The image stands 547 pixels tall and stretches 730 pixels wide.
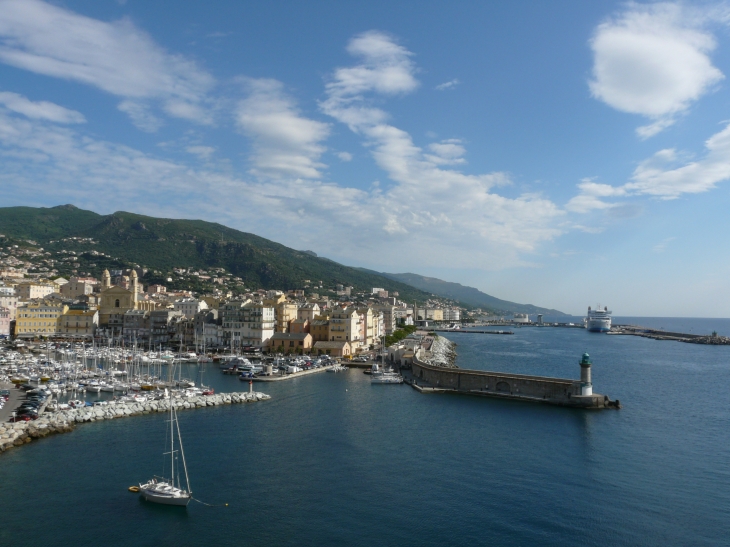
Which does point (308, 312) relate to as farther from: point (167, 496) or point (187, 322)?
point (167, 496)

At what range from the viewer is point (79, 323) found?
6088 cm

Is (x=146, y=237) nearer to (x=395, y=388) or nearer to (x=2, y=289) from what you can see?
(x=2, y=289)

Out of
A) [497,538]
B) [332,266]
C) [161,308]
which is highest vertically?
[332,266]

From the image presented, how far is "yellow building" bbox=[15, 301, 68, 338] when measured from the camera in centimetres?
5884

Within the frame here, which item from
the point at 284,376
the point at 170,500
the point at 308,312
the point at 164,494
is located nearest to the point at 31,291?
the point at 308,312

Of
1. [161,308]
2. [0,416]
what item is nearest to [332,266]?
[161,308]

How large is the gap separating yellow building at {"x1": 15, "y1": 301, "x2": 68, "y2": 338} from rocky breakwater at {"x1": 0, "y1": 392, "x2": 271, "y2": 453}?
4006 centimetres

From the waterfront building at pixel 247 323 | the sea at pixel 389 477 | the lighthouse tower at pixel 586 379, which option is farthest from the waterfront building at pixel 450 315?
the sea at pixel 389 477

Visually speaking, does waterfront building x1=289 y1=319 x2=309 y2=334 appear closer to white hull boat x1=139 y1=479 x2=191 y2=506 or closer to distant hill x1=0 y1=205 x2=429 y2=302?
white hull boat x1=139 y1=479 x2=191 y2=506

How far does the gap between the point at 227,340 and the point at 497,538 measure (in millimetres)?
44711

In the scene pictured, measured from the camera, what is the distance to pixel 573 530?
1362cm

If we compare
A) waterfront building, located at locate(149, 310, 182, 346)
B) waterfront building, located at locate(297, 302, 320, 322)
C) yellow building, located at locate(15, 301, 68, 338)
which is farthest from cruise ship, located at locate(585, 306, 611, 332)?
yellow building, located at locate(15, 301, 68, 338)

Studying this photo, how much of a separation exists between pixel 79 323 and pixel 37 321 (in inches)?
164

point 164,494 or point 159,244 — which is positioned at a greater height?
point 159,244
